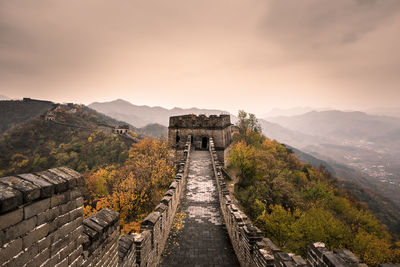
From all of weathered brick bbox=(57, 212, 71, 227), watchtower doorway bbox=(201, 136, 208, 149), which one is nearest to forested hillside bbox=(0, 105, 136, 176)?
watchtower doorway bbox=(201, 136, 208, 149)

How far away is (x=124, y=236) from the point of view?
558 cm

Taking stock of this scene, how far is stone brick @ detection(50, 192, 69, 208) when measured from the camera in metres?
2.31

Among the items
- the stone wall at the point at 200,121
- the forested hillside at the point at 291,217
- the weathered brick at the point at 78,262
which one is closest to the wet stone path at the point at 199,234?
the forested hillside at the point at 291,217

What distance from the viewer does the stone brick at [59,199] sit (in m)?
2.31

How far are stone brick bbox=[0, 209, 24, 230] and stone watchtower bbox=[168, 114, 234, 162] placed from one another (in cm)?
1915

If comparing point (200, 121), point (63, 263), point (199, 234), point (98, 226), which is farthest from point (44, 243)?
point (200, 121)

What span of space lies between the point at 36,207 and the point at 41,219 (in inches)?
7.2

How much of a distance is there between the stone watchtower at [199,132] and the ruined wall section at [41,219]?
18426 mm

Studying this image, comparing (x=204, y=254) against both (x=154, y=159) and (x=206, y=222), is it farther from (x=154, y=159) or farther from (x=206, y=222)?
(x=154, y=159)

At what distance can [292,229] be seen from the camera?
14.0m

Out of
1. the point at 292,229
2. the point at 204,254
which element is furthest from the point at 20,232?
the point at 292,229

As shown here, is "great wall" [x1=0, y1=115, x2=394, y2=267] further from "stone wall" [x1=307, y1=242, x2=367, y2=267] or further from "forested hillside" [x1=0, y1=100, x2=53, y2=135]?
"forested hillside" [x1=0, y1=100, x2=53, y2=135]

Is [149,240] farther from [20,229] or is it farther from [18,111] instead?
[18,111]

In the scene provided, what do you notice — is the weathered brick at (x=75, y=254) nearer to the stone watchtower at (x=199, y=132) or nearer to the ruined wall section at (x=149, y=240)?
the ruined wall section at (x=149, y=240)
